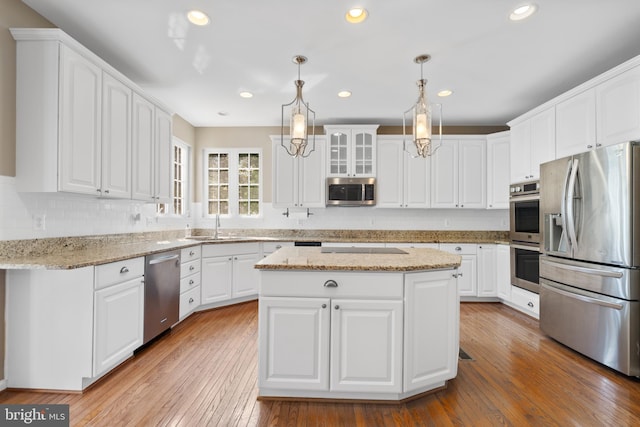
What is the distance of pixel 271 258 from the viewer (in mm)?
2197

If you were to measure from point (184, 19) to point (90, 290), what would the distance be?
6.65 feet

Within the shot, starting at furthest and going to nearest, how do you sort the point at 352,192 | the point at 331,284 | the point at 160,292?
the point at 352,192 → the point at 160,292 → the point at 331,284

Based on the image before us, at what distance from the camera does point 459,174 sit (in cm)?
465

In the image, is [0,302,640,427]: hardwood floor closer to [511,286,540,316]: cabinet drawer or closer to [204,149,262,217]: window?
[511,286,540,316]: cabinet drawer

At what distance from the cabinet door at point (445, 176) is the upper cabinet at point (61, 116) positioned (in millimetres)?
3993

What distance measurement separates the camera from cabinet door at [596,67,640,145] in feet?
8.02

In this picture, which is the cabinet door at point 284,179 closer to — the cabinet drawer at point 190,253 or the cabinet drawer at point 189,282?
the cabinet drawer at point 190,253

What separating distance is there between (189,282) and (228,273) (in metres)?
0.59

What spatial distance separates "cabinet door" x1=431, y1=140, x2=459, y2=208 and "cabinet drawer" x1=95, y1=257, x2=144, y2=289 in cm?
382

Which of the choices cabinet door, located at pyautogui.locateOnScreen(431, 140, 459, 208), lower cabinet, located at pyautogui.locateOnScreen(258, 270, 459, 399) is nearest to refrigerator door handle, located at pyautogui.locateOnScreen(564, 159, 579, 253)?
lower cabinet, located at pyautogui.locateOnScreen(258, 270, 459, 399)

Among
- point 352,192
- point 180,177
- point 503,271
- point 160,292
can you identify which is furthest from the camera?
point 180,177

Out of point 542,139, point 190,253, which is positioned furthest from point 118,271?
point 542,139

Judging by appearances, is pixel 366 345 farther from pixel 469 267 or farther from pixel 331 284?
pixel 469 267

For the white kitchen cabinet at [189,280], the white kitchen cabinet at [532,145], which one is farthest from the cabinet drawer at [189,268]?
the white kitchen cabinet at [532,145]
